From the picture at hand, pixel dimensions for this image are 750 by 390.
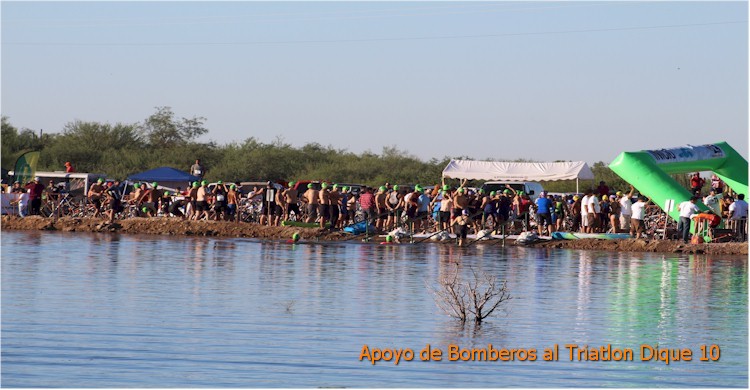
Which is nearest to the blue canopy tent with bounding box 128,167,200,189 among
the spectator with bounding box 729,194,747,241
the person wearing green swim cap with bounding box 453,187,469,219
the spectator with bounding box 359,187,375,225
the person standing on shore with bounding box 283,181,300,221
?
the person standing on shore with bounding box 283,181,300,221

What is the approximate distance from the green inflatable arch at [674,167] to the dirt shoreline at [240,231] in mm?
1186

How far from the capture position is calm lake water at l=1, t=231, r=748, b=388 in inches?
558

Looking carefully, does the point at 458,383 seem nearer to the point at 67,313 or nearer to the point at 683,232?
the point at 67,313

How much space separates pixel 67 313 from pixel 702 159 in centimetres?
2162

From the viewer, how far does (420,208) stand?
1465 inches

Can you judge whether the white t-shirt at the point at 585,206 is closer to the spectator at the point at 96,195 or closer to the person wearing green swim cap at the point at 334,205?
the person wearing green swim cap at the point at 334,205

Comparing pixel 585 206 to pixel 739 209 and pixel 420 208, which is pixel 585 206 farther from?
pixel 420 208

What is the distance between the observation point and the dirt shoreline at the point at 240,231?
3319 centimetres

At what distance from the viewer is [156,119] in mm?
87500

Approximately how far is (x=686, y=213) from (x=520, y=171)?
12.4 m

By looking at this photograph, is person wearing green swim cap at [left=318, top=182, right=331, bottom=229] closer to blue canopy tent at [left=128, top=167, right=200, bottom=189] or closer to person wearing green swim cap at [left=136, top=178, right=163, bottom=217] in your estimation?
person wearing green swim cap at [left=136, top=178, right=163, bottom=217]

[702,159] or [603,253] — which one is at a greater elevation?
[702,159]

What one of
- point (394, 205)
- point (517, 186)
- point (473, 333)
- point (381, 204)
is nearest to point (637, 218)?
point (394, 205)

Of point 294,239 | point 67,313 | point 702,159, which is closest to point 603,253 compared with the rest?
point 702,159
